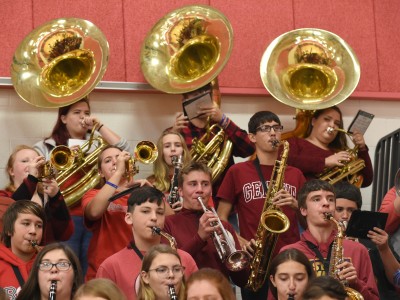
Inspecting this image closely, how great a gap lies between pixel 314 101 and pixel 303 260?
257cm

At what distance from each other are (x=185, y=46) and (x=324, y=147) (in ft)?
4.21

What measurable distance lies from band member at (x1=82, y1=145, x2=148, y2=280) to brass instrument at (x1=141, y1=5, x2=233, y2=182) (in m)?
1.35

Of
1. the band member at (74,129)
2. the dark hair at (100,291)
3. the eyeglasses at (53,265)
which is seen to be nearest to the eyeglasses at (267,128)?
the band member at (74,129)

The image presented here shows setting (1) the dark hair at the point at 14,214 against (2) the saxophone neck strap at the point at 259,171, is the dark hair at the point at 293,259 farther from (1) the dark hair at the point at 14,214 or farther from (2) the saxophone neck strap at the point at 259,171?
(1) the dark hair at the point at 14,214

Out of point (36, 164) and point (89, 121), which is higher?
point (89, 121)

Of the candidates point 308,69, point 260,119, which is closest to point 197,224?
point 260,119

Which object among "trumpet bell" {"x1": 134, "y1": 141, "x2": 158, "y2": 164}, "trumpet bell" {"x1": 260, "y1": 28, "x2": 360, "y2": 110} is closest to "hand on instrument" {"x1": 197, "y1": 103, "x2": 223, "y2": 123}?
"trumpet bell" {"x1": 260, "y1": 28, "x2": 360, "y2": 110}

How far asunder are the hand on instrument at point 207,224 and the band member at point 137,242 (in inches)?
9.1

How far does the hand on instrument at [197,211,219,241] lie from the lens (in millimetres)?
6516

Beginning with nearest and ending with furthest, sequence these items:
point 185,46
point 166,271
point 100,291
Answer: point 100,291, point 166,271, point 185,46

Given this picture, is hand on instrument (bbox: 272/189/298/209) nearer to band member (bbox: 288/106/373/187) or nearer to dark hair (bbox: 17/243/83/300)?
band member (bbox: 288/106/373/187)

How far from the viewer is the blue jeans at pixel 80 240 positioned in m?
7.32

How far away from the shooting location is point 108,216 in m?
7.01

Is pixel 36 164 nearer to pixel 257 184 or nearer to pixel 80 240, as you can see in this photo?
pixel 80 240
